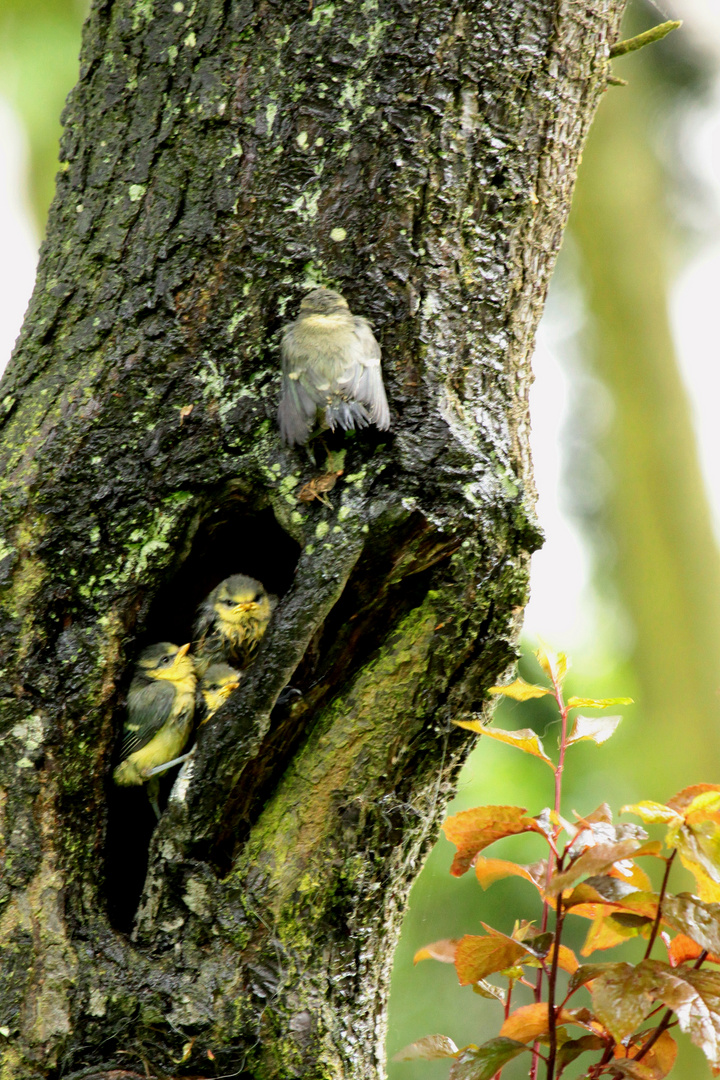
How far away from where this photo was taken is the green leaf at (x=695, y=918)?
1.24 m

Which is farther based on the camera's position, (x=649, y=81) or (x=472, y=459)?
(x=649, y=81)

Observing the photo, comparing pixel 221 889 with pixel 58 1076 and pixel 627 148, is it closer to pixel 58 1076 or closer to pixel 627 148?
pixel 58 1076

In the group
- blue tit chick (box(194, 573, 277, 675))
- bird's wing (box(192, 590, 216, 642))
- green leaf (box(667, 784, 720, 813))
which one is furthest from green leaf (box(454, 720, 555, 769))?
bird's wing (box(192, 590, 216, 642))

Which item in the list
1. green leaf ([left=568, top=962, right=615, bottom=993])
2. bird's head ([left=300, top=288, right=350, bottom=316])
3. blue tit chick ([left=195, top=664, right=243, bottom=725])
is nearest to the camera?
green leaf ([left=568, top=962, right=615, bottom=993])

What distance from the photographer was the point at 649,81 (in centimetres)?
552

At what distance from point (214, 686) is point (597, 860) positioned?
47.7 inches

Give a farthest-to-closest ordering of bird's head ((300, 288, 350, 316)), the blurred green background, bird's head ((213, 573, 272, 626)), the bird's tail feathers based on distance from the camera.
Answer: the blurred green background < bird's head ((213, 573, 272, 626)) < bird's head ((300, 288, 350, 316)) < the bird's tail feathers

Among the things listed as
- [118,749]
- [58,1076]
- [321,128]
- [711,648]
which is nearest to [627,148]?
[711,648]

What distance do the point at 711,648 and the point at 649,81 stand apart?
340 centimetres

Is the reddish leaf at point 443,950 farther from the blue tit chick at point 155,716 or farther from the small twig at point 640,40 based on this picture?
the small twig at point 640,40

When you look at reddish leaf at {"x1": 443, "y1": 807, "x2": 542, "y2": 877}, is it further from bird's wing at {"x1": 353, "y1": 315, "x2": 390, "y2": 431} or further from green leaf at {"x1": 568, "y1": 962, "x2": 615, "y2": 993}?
bird's wing at {"x1": 353, "y1": 315, "x2": 390, "y2": 431}

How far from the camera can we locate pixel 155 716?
1.96 m

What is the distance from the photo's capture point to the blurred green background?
15.6ft

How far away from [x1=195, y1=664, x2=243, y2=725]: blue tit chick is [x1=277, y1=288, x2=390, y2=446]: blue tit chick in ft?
2.35
